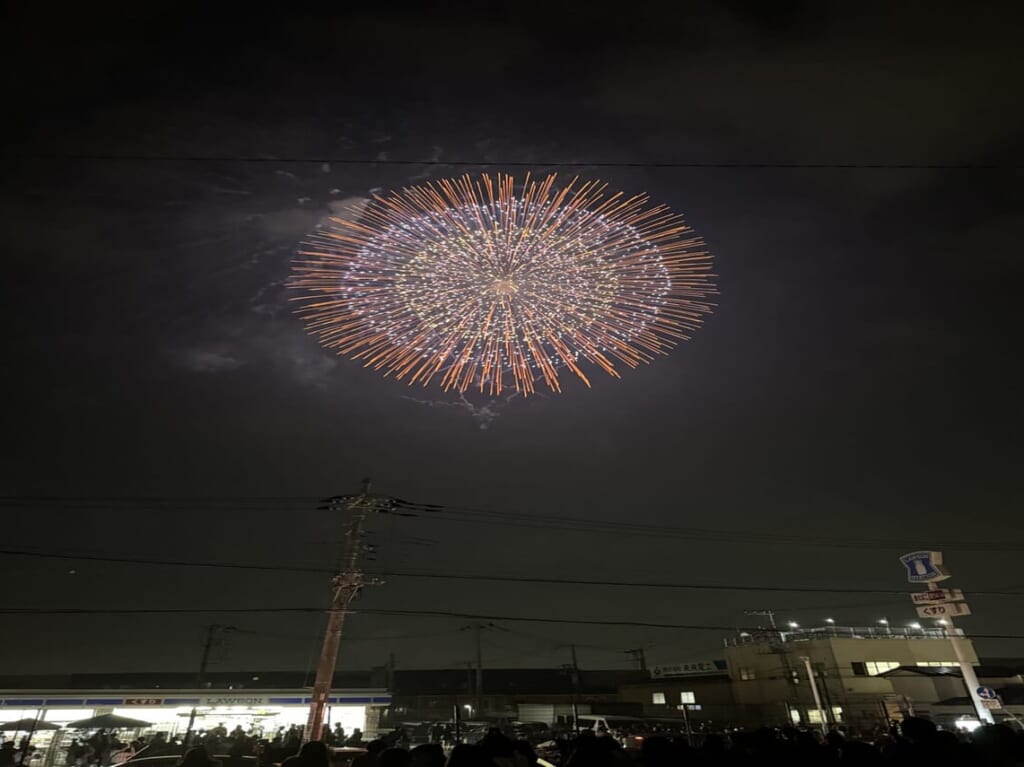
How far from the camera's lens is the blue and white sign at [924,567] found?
25.8 meters

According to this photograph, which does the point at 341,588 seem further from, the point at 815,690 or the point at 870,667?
the point at 870,667

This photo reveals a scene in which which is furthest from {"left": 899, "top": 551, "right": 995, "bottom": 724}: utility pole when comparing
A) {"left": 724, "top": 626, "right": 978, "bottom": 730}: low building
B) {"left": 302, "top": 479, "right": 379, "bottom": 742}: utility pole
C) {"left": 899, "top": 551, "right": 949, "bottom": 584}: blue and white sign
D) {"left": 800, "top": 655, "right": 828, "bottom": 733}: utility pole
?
{"left": 302, "top": 479, "right": 379, "bottom": 742}: utility pole

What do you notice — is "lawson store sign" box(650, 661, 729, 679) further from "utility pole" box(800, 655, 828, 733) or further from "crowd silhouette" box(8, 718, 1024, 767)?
"crowd silhouette" box(8, 718, 1024, 767)

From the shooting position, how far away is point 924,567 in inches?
1033

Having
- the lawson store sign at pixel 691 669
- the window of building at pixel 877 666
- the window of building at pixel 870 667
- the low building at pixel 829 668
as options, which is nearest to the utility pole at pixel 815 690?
the low building at pixel 829 668

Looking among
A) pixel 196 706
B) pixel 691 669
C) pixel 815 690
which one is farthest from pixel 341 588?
pixel 691 669

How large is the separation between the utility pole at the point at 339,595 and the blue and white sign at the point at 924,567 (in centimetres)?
2371

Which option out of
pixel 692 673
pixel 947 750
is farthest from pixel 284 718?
pixel 947 750

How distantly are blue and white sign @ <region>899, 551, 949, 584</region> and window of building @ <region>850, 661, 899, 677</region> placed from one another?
→ 64.9 ft

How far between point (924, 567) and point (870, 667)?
857 inches

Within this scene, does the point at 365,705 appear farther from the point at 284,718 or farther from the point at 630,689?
the point at 630,689

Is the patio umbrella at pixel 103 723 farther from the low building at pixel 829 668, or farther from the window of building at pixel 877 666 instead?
the window of building at pixel 877 666

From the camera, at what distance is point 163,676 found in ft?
231

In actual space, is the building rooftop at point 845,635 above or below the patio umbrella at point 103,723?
above
